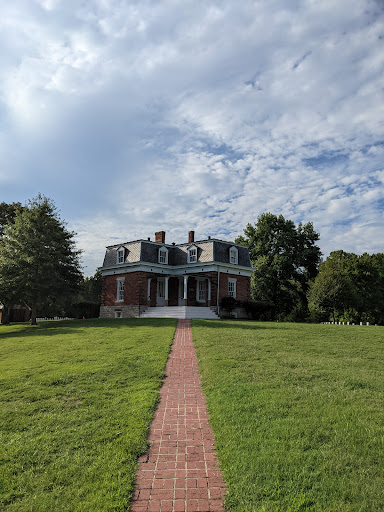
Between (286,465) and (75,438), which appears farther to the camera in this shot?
(75,438)

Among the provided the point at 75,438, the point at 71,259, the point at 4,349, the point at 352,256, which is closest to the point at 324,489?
the point at 75,438

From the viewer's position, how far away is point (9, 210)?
121ft

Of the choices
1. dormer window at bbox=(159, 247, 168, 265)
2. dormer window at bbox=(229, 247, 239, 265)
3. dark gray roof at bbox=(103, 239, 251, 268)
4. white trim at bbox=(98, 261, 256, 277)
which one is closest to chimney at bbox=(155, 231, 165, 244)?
dark gray roof at bbox=(103, 239, 251, 268)

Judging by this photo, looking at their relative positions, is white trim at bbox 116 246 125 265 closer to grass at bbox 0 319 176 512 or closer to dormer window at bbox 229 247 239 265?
dormer window at bbox 229 247 239 265

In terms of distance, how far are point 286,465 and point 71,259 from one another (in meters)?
24.2

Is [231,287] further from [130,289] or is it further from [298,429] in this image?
[298,429]

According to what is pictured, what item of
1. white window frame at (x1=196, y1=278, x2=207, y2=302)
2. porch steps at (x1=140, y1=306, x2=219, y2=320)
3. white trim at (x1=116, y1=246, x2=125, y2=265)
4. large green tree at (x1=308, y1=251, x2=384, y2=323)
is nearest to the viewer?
porch steps at (x1=140, y1=306, x2=219, y2=320)

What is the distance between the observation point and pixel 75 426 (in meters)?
5.61

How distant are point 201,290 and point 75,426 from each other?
25.4m

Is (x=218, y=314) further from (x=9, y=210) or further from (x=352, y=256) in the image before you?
(x=9, y=210)

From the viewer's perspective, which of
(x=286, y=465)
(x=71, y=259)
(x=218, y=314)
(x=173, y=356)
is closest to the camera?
(x=286, y=465)

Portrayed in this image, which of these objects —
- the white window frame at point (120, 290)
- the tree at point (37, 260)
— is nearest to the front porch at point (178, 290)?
the white window frame at point (120, 290)

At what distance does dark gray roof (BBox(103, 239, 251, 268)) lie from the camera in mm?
30348

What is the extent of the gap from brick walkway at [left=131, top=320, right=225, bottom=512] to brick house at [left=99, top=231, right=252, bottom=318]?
74.1 ft
